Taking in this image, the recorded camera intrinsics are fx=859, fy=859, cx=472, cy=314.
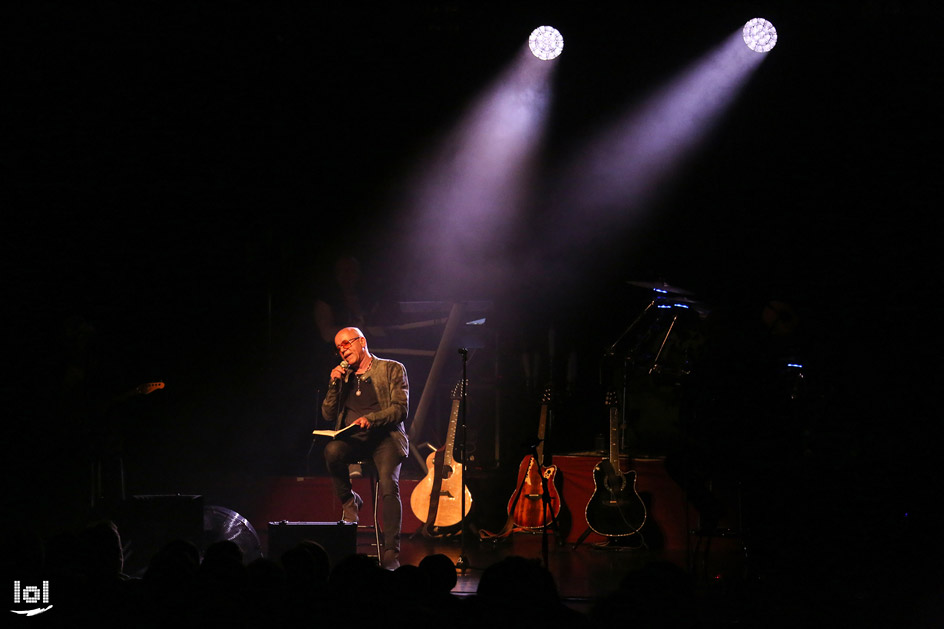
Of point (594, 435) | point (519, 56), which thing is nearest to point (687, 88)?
point (519, 56)

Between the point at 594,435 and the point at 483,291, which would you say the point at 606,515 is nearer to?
the point at 594,435

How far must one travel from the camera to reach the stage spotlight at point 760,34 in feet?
25.1

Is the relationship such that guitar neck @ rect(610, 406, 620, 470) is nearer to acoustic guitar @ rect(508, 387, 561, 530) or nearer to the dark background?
acoustic guitar @ rect(508, 387, 561, 530)

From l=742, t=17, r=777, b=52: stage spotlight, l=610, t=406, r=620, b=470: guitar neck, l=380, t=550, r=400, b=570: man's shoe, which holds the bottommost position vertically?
l=380, t=550, r=400, b=570: man's shoe

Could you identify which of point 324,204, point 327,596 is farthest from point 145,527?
point 324,204

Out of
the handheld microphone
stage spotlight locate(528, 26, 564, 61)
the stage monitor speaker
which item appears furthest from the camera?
stage spotlight locate(528, 26, 564, 61)

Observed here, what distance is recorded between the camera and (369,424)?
6688 mm

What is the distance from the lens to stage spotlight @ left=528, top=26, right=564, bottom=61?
789cm

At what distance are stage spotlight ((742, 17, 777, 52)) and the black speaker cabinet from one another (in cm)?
546

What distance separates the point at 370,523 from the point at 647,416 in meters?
2.77

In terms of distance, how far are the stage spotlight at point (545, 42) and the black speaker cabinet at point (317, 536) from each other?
466 centimetres

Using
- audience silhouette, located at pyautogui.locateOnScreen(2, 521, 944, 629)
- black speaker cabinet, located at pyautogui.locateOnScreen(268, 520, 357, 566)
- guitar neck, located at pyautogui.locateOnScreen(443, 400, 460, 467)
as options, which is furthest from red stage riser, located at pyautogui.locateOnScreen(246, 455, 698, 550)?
audience silhouette, located at pyautogui.locateOnScreen(2, 521, 944, 629)

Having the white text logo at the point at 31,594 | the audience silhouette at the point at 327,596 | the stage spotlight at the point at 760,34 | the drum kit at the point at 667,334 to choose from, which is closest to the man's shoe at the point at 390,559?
the drum kit at the point at 667,334

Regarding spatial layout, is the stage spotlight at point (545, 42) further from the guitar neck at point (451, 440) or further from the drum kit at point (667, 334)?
the guitar neck at point (451, 440)
